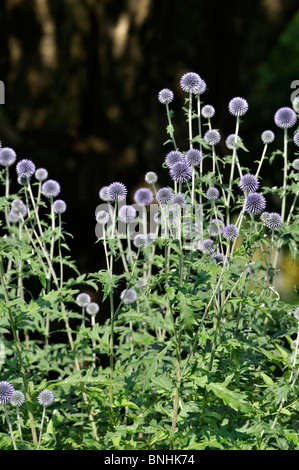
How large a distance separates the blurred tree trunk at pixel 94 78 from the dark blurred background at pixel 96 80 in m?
0.01

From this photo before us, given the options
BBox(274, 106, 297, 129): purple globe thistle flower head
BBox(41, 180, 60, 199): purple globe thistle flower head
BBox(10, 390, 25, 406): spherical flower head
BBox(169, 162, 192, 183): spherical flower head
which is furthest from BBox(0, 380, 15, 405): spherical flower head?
BBox(274, 106, 297, 129): purple globe thistle flower head

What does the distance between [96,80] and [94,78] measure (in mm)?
39

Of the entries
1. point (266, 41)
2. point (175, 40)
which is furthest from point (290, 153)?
point (175, 40)

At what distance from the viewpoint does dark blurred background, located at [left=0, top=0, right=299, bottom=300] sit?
6090mm

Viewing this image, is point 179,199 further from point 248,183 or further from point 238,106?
point 238,106

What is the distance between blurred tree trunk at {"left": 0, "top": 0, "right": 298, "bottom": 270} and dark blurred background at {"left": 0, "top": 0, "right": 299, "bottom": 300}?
1cm

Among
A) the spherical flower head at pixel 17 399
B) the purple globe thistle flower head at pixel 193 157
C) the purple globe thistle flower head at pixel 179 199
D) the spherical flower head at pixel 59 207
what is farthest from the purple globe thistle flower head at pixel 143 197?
the spherical flower head at pixel 17 399

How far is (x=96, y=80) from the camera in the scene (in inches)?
252

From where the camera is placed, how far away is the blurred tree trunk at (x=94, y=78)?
611 centimetres

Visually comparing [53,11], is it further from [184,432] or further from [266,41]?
[184,432]

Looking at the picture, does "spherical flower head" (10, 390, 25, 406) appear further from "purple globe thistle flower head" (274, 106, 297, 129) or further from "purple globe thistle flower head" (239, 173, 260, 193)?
"purple globe thistle flower head" (274, 106, 297, 129)

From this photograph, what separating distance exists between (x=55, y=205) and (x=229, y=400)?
158 centimetres

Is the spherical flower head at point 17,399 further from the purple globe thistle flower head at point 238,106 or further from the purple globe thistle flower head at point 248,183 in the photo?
the purple globe thistle flower head at point 238,106

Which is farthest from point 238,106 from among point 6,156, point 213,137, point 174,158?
point 6,156
